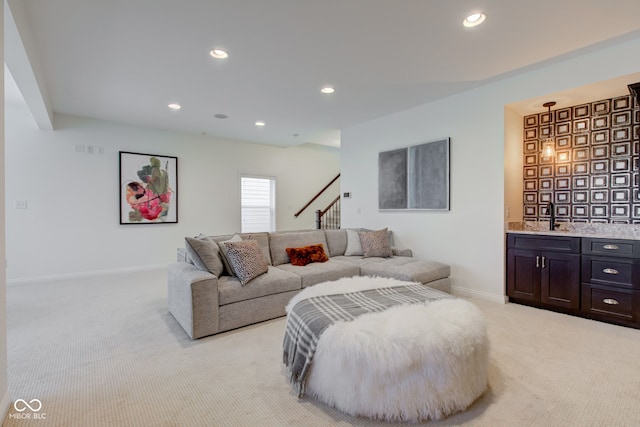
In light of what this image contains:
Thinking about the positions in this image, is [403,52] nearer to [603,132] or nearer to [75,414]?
[603,132]

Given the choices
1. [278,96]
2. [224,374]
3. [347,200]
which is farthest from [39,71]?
[347,200]

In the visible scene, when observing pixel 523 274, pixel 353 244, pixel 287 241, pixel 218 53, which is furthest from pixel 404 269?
pixel 218 53

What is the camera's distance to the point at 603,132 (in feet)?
10.8

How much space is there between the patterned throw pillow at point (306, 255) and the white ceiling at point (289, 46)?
1986mm

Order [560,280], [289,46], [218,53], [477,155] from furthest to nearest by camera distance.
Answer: [477,155] < [560,280] < [218,53] < [289,46]

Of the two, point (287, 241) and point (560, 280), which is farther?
point (287, 241)

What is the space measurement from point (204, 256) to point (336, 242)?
203 centimetres

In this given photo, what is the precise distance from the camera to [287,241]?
12.9 feet

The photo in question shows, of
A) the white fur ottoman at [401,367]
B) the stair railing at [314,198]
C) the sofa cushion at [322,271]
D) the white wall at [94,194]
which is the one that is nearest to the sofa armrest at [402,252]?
the sofa cushion at [322,271]

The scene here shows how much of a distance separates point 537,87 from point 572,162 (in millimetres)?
1011

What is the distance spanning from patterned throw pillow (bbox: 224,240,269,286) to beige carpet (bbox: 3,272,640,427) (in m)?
0.50

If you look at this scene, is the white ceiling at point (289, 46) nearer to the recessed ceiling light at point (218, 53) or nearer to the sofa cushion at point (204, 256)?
the recessed ceiling light at point (218, 53)

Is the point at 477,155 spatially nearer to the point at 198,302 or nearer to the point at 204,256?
the point at 204,256

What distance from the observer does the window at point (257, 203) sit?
6840 millimetres
